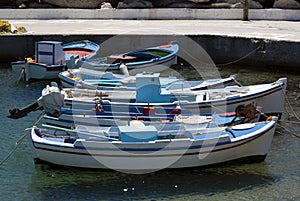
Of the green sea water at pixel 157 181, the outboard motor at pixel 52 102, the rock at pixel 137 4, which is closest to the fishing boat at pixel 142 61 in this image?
the outboard motor at pixel 52 102

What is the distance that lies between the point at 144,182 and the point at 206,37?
13264 millimetres

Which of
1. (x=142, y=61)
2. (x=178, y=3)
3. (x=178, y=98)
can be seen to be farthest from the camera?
(x=178, y=3)

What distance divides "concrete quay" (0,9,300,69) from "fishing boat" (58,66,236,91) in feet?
19.2

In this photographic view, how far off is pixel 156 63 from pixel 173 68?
157 centimetres

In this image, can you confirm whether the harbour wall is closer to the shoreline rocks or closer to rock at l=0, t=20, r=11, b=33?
rock at l=0, t=20, r=11, b=33

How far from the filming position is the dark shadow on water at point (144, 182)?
12992mm

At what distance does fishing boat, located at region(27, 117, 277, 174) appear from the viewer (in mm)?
13625

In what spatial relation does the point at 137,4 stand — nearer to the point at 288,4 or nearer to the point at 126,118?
the point at 288,4

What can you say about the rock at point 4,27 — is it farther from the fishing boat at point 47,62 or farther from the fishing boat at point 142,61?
the fishing boat at point 142,61

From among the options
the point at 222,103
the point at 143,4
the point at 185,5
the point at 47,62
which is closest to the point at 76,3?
the point at 143,4

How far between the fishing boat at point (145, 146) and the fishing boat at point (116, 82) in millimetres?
3738

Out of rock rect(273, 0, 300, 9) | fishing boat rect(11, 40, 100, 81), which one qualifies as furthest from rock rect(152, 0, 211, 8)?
fishing boat rect(11, 40, 100, 81)

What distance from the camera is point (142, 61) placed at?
23.3 meters

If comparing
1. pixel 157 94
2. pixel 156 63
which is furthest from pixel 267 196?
pixel 156 63
